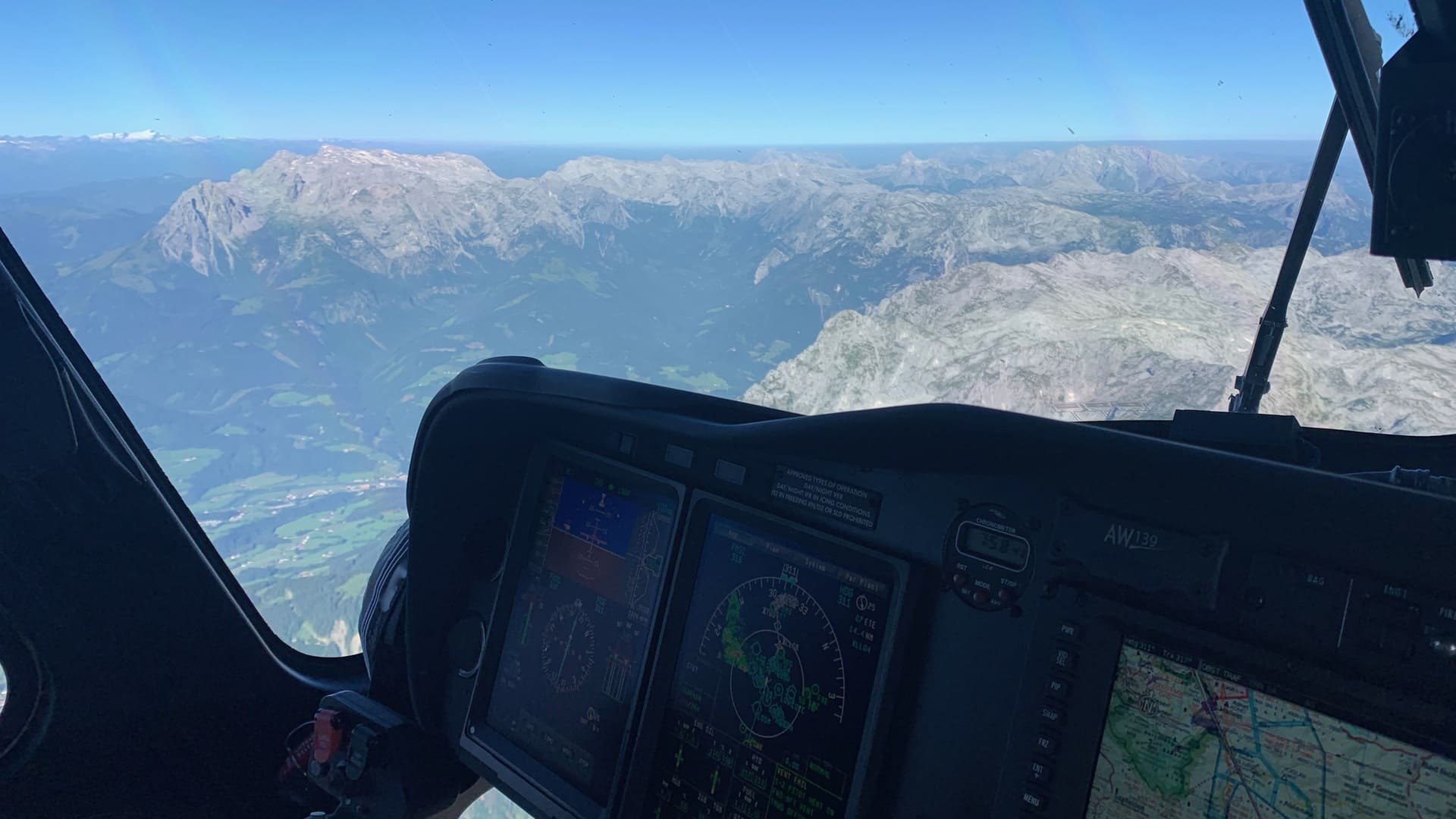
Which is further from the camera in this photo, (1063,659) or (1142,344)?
(1142,344)

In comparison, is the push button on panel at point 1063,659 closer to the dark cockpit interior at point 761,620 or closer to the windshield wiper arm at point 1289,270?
the dark cockpit interior at point 761,620

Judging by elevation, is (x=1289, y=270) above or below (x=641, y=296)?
below

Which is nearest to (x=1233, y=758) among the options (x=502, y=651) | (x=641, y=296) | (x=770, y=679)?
(x=770, y=679)

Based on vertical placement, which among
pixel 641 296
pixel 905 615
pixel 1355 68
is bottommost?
pixel 905 615

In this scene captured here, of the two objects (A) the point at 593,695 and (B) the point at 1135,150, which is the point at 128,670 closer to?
(A) the point at 593,695

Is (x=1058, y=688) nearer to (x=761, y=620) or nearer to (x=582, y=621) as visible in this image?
(x=761, y=620)

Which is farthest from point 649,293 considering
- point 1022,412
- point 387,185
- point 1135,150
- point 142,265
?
point 1022,412

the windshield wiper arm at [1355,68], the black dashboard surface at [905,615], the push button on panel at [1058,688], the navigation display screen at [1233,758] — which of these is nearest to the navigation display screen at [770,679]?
the black dashboard surface at [905,615]
